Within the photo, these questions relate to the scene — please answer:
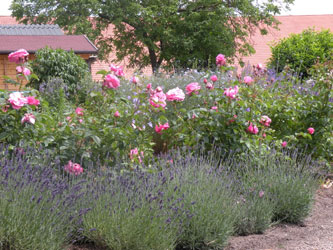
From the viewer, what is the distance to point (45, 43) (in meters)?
16.2

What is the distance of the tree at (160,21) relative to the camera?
20734 mm

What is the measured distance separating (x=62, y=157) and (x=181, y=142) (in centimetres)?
165

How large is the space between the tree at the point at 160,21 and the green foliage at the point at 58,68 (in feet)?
30.0

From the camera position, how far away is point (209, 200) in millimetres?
3350

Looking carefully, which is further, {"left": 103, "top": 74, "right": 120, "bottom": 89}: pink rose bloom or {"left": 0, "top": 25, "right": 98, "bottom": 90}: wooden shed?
{"left": 0, "top": 25, "right": 98, "bottom": 90}: wooden shed

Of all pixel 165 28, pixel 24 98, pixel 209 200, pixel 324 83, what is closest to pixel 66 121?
pixel 24 98

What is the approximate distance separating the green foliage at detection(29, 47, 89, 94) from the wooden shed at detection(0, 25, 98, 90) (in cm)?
404

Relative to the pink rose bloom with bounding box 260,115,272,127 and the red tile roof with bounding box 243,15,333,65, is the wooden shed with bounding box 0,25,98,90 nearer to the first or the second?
the pink rose bloom with bounding box 260,115,272,127

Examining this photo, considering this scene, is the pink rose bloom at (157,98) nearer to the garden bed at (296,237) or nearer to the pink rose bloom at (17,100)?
the pink rose bloom at (17,100)

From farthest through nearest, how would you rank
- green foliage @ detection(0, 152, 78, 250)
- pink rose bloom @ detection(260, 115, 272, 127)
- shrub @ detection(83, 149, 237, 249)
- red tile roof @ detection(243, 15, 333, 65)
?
1. red tile roof @ detection(243, 15, 333, 65)
2. pink rose bloom @ detection(260, 115, 272, 127)
3. shrub @ detection(83, 149, 237, 249)
4. green foliage @ detection(0, 152, 78, 250)

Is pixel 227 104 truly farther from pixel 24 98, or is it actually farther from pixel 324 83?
pixel 24 98

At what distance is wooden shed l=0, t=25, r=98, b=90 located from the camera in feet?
51.4

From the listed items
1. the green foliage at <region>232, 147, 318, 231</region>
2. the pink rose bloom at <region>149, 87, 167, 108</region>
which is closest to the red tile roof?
the green foliage at <region>232, 147, 318, 231</region>

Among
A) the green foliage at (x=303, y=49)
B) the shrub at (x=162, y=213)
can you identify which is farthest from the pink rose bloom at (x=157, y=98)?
the green foliage at (x=303, y=49)
